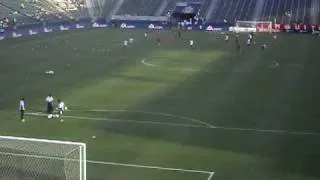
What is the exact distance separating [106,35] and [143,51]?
820 inches

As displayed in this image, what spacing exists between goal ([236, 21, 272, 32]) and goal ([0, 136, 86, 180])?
74.0 m

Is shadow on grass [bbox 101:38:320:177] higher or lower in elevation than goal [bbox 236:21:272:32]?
lower

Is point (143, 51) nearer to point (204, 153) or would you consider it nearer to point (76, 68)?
point (76, 68)

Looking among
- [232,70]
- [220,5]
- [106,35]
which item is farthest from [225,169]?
[220,5]

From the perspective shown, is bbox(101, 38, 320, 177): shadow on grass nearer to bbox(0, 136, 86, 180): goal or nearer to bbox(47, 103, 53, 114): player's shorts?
bbox(47, 103, 53, 114): player's shorts

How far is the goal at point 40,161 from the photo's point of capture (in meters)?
20.7

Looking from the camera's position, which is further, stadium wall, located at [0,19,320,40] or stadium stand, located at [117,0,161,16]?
stadium stand, located at [117,0,161,16]

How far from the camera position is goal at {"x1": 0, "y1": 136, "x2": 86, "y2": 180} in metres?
20.7

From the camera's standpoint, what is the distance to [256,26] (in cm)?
9425

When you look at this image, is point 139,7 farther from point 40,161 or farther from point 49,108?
point 40,161

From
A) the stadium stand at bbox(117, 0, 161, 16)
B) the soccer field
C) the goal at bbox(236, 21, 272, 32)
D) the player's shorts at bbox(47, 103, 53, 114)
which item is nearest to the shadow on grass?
the soccer field

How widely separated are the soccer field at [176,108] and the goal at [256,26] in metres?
26.5

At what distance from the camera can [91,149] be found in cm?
2691

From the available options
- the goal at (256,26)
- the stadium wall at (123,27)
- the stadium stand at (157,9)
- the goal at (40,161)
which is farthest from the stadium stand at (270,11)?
the goal at (40,161)
